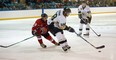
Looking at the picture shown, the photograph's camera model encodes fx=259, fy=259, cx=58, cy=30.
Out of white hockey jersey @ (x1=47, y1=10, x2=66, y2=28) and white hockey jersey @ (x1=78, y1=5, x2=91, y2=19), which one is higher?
white hockey jersey @ (x1=47, y1=10, x2=66, y2=28)

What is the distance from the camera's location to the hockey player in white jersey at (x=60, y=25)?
171 inches

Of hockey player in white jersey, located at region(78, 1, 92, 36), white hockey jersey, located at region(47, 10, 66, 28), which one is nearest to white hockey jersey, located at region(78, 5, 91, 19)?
hockey player in white jersey, located at region(78, 1, 92, 36)

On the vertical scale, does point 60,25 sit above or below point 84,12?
above

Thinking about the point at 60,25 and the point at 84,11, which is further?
the point at 84,11

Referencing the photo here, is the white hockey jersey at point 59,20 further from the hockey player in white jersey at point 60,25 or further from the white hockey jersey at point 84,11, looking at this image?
the white hockey jersey at point 84,11

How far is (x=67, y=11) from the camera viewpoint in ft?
14.5

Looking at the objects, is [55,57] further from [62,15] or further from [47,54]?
[62,15]

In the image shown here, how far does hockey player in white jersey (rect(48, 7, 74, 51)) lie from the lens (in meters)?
4.34

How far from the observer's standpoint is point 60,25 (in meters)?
4.37

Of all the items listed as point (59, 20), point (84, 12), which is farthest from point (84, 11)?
point (59, 20)

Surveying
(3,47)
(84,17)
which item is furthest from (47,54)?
(84,17)

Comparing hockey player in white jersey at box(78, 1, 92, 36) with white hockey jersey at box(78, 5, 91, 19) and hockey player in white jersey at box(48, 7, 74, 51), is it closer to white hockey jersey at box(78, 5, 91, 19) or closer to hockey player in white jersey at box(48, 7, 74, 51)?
white hockey jersey at box(78, 5, 91, 19)

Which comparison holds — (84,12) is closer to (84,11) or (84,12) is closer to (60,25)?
(84,11)

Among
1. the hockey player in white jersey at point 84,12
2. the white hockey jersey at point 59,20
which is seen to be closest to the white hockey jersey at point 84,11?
the hockey player in white jersey at point 84,12
